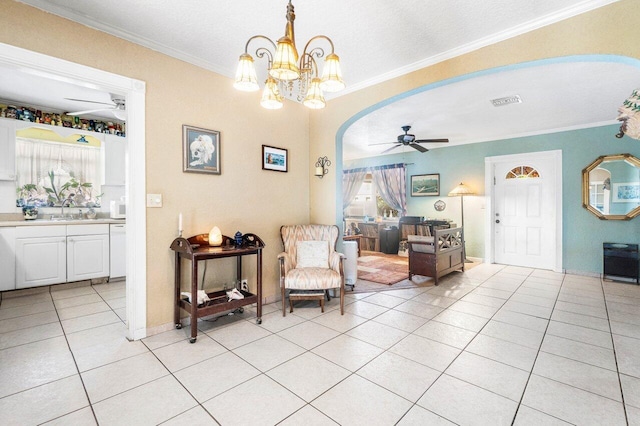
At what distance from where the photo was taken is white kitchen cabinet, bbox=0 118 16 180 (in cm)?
385

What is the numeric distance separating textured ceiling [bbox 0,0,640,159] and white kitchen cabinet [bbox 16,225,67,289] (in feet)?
6.13

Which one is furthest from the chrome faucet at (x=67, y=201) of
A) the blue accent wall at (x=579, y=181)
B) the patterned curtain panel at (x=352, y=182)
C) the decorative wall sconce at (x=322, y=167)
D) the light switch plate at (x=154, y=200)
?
the blue accent wall at (x=579, y=181)

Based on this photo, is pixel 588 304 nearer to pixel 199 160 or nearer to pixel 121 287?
pixel 199 160

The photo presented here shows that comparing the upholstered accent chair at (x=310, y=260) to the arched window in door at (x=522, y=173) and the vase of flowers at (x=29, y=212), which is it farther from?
the arched window in door at (x=522, y=173)

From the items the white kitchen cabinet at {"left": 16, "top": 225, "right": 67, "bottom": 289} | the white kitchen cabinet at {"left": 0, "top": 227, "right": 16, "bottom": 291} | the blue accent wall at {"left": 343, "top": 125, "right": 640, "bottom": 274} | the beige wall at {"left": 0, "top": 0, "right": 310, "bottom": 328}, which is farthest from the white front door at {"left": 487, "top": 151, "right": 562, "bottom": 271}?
the white kitchen cabinet at {"left": 0, "top": 227, "right": 16, "bottom": 291}

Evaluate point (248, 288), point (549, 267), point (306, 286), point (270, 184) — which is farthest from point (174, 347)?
point (549, 267)

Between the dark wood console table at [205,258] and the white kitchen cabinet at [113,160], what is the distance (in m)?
2.97

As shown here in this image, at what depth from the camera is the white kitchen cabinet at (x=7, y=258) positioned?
3.54 m

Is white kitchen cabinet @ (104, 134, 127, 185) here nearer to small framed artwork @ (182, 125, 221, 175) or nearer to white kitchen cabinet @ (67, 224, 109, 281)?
white kitchen cabinet @ (67, 224, 109, 281)

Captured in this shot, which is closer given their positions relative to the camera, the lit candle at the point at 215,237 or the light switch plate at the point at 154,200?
the light switch plate at the point at 154,200

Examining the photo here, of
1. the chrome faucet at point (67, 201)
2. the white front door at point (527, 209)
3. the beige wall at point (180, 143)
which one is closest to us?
the beige wall at point (180, 143)

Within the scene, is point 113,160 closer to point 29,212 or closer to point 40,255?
point 29,212

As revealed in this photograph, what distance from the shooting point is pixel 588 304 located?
3531mm

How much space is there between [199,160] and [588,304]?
499 cm
